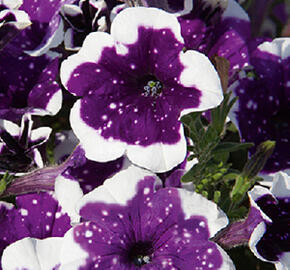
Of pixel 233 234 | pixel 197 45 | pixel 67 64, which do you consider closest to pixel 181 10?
pixel 197 45

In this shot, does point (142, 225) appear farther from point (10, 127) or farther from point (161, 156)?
point (10, 127)

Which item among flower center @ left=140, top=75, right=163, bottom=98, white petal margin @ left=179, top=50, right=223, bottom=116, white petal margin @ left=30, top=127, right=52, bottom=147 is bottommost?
white petal margin @ left=30, top=127, right=52, bottom=147

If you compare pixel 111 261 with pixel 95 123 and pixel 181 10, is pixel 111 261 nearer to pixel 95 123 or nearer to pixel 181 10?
pixel 95 123

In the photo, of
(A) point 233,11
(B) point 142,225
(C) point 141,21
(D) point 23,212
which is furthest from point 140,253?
(A) point 233,11

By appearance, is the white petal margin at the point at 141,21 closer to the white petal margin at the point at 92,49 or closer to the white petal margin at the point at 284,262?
the white petal margin at the point at 92,49

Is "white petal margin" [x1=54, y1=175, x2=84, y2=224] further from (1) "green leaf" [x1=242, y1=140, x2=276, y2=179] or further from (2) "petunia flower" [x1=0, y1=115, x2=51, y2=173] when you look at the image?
(1) "green leaf" [x1=242, y1=140, x2=276, y2=179]

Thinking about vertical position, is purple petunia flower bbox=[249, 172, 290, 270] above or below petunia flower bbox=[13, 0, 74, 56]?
below

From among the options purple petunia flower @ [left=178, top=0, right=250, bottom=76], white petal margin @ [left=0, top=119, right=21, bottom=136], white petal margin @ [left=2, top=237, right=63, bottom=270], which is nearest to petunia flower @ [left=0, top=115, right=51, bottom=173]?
white petal margin @ [left=0, top=119, right=21, bottom=136]
